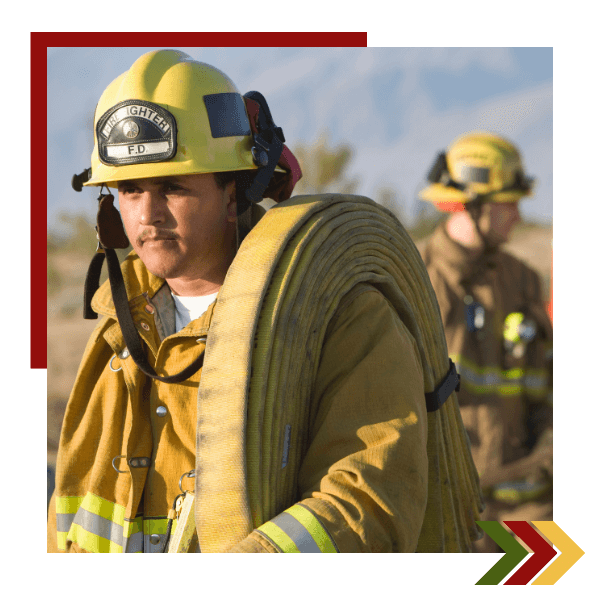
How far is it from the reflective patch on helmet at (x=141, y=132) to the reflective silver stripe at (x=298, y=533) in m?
1.15

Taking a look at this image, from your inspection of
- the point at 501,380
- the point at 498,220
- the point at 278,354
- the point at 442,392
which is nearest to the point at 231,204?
the point at 278,354

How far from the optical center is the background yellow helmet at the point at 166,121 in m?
2.34

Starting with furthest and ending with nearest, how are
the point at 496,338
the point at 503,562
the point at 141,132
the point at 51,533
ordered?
the point at 496,338, the point at 51,533, the point at 141,132, the point at 503,562

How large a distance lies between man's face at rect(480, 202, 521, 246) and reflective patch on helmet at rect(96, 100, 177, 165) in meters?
4.16

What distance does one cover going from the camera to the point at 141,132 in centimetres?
234

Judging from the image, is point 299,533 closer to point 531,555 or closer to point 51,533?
point 531,555

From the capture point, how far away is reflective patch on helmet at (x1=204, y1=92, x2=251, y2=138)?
2428mm

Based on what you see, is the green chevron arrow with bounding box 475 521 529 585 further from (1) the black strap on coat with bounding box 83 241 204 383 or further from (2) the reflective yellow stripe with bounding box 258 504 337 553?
(1) the black strap on coat with bounding box 83 241 204 383

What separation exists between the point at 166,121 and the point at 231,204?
373 millimetres

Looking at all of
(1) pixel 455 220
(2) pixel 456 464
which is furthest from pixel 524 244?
(2) pixel 456 464

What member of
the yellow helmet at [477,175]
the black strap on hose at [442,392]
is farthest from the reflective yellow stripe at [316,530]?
the yellow helmet at [477,175]

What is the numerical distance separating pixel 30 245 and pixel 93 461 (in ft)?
2.80

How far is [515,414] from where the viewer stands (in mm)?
5945

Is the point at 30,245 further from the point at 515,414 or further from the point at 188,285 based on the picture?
the point at 515,414
